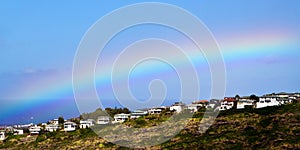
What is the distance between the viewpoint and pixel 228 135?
1665 inches

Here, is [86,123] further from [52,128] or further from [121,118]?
[52,128]

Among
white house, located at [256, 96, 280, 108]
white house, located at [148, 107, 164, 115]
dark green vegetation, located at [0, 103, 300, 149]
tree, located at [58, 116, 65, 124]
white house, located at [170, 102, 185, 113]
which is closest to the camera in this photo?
dark green vegetation, located at [0, 103, 300, 149]

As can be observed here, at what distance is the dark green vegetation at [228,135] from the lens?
38.7 m

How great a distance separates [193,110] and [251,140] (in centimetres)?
2502

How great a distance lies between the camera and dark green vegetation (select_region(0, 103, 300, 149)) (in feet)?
127

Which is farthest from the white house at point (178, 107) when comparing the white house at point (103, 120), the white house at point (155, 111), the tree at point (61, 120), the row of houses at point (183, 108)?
the tree at point (61, 120)

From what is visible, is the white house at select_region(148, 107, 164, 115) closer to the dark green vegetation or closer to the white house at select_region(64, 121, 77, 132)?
the dark green vegetation

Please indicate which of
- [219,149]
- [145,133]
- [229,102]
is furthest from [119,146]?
[229,102]

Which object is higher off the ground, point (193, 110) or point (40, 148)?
point (193, 110)

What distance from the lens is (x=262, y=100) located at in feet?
208

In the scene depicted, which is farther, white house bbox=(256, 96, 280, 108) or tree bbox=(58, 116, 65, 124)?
tree bbox=(58, 116, 65, 124)

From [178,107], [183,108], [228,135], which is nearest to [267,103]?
[183,108]

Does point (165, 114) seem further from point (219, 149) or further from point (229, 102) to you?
point (219, 149)

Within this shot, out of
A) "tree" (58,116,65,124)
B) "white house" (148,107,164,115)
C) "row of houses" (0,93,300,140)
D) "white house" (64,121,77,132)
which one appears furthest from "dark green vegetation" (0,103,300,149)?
"tree" (58,116,65,124)
